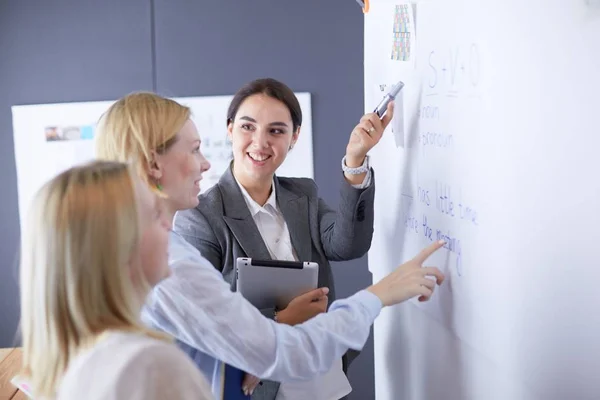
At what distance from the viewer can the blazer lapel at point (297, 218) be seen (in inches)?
69.9

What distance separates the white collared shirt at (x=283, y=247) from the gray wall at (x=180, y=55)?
1584 mm

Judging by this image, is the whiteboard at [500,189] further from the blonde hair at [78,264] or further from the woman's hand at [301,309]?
the blonde hair at [78,264]

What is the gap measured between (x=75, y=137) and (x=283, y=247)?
1929 millimetres

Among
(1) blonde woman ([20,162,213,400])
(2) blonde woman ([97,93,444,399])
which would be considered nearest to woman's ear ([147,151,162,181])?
(2) blonde woman ([97,93,444,399])

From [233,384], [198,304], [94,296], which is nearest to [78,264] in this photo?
[94,296]

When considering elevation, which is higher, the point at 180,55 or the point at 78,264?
the point at 180,55

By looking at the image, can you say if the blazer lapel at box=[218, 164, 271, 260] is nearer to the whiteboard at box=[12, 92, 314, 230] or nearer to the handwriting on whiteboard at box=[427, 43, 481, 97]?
the handwriting on whiteboard at box=[427, 43, 481, 97]

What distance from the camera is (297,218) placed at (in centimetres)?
181

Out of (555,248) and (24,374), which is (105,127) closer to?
(24,374)

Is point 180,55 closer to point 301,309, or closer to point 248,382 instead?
point 301,309

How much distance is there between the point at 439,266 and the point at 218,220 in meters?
0.53

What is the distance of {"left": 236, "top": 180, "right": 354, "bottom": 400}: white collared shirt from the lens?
1722 millimetres

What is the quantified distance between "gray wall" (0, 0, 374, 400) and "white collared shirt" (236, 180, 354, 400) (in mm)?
1584

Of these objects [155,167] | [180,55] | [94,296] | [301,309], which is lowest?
[301,309]
